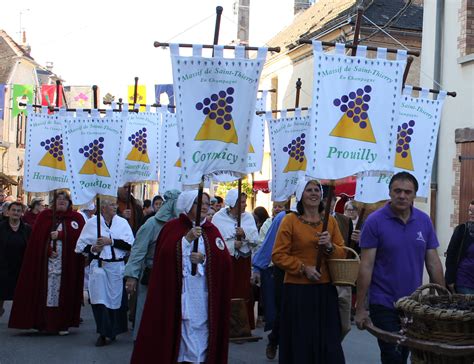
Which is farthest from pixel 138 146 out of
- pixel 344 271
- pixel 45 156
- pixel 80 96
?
pixel 80 96

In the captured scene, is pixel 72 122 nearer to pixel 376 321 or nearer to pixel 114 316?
pixel 114 316

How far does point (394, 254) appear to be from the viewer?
21.8ft

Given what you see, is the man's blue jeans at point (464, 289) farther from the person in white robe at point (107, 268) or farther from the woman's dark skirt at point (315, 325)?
the person in white robe at point (107, 268)

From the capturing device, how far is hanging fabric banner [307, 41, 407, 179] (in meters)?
7.29

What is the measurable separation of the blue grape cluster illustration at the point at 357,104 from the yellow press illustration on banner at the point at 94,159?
15.5ft

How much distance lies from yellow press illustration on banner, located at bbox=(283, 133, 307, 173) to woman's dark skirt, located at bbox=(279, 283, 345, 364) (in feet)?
14.4

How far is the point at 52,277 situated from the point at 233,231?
2.43m

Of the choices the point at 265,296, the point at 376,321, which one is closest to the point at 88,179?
the point at 265,296

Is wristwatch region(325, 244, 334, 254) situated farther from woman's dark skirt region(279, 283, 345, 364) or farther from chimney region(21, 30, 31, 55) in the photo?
chimney region(21, 30, 31, 55)

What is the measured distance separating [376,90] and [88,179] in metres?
5.00

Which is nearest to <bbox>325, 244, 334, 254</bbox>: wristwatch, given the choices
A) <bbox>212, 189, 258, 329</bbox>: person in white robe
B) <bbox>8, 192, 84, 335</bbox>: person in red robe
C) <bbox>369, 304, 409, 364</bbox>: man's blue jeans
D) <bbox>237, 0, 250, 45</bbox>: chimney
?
<bbox>369, 304, 409, 364</bbox>: man's blue jeans

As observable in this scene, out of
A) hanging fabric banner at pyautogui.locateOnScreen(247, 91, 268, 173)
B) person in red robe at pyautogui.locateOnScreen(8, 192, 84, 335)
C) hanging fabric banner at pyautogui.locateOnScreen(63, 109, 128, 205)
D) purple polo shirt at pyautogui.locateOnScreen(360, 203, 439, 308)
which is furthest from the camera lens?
hanging fabric banner at pyautogui.locateOnScreen(247, 91, 268, 173)

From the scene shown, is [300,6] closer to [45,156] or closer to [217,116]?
[45,156]

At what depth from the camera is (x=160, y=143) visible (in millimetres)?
13977
